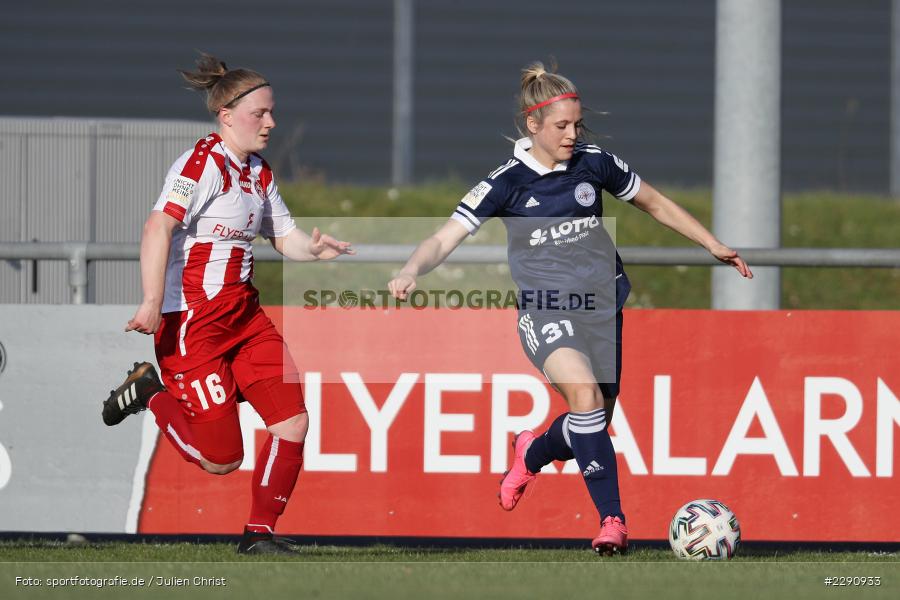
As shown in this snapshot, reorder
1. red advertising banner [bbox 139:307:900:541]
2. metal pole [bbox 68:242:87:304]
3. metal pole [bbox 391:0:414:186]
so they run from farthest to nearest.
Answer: metal pole [bbox 391:0:414:186]
metal pole [bbox 68:242:87:304]
red advertising banner [bbox 139:307:900:541]

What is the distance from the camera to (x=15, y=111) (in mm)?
18625

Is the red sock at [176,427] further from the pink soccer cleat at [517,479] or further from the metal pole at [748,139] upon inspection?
the metal pole at [748,139]

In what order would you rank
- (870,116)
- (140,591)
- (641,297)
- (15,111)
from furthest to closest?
(870,116) < (15,111) < (641,297) < (140,591)

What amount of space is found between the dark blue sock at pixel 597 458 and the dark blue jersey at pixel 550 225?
20.4 inches

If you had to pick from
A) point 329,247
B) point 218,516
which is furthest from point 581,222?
point 218,516

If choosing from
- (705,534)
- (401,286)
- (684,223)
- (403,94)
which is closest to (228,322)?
(401,286)

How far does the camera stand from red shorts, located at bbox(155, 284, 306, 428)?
6426mm

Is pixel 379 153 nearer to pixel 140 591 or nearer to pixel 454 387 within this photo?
pixel 454 387

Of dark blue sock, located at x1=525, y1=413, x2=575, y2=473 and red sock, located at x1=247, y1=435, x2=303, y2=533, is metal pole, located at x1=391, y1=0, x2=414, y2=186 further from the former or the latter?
red sock, located at x1=247, y1=435, x2=303, y2=533

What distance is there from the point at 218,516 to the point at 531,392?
1658 millimetres

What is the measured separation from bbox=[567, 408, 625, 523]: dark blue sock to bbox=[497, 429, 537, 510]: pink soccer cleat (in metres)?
0.48

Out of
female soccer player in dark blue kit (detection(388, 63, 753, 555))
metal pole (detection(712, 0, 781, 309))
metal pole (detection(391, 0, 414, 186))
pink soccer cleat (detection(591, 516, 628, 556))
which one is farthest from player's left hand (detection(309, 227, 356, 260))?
metal pole (detection(391, 0, 414, 186))

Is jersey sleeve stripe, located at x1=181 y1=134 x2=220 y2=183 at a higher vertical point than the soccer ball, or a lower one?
higher

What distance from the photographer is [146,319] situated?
6.05 m
